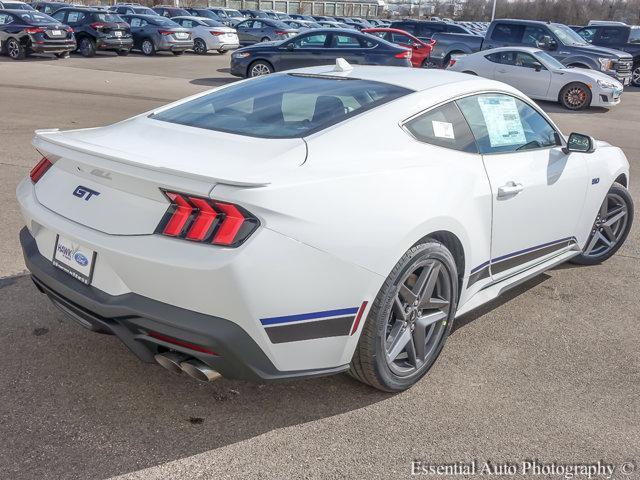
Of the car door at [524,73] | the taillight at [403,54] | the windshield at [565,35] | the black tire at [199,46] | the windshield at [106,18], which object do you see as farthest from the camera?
the black tire at [199,46]

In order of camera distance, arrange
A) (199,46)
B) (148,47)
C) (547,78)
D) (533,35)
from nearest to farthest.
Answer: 1. (547,78)
2. (533,35)
3. (148,47)
4. (199,46)

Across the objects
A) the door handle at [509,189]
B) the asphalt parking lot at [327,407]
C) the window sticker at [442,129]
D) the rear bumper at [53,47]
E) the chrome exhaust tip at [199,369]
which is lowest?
the rear bumper at [53,47]

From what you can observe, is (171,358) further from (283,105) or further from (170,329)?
(283,105)

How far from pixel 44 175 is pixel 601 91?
14.4m

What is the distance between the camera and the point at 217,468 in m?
2.62

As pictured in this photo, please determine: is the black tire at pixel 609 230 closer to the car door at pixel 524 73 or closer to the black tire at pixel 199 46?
the car door at pixel 524 73

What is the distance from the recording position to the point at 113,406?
298 centimetres

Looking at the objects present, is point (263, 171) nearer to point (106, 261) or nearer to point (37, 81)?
point (106, 261)

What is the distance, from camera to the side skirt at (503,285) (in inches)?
142

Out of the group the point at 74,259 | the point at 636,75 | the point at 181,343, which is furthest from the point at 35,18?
the point at 181,343

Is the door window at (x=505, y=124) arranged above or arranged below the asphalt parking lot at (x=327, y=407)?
above

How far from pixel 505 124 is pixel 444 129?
644 mm

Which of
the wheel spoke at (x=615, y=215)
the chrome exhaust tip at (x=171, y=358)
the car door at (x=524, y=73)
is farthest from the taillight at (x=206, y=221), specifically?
the car door at (x=524, y=73)

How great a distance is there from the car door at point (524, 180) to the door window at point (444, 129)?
0.25ft
